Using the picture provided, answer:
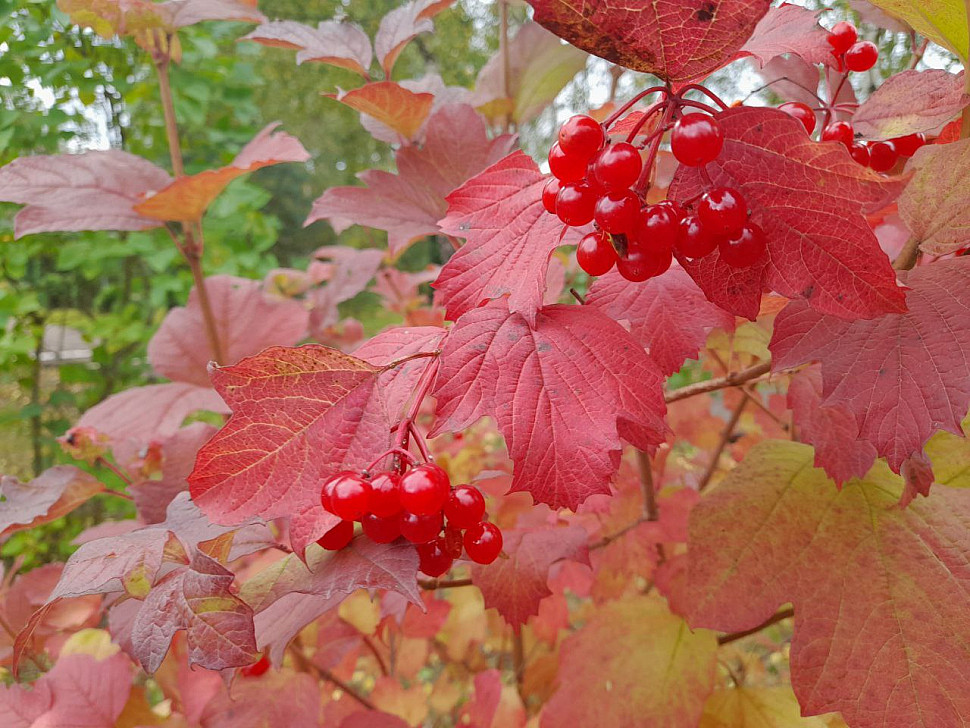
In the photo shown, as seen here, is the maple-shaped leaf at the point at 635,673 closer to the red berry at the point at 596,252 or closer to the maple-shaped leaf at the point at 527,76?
the red berry at the point at 596,252

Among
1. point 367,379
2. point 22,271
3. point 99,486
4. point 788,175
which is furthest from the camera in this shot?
point 22,271

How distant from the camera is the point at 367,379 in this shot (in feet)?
2.01

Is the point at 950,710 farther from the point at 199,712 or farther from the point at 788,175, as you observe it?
the point at 199,712

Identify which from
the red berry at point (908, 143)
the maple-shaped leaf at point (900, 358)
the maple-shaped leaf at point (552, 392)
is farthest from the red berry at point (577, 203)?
the red berry at point (908, 143)

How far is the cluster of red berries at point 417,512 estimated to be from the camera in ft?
1.76

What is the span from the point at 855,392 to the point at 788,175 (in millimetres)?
205

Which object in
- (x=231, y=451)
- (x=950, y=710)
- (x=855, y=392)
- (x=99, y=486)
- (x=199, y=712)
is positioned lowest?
(x=199, y=712)

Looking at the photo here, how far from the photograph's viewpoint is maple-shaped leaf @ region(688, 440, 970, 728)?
639 millimetres

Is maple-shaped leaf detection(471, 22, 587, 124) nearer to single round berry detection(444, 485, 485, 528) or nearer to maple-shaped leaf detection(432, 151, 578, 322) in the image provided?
maple-shaped leaf detection(432, 151, 578, 322)

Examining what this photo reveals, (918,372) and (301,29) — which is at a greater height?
(301,29)

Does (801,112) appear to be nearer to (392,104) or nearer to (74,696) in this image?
(392,104)

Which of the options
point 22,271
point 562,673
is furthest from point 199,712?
point 22,271

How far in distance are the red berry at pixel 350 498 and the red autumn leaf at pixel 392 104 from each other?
0.59 m

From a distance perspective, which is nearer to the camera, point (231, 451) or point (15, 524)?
point (231, 451)
